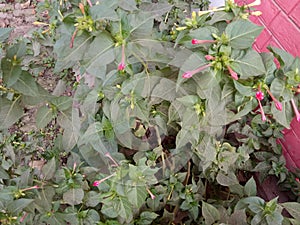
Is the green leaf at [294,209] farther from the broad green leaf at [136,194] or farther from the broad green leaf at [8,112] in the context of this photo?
the broad green leaf at [8,112]

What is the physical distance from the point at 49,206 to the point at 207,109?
60cm

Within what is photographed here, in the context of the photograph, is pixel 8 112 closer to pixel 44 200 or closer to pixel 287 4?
pixel 44 200

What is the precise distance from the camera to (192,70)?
2.53ft

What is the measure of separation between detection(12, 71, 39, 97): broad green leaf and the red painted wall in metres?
1.07

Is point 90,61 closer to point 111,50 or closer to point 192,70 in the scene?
point 111,50

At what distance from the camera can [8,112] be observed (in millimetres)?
943

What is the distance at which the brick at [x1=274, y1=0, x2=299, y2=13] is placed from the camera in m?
1.44

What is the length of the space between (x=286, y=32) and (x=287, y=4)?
0.38ft

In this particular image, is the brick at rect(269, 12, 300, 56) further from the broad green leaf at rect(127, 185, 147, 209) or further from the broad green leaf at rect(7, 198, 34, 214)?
the broad green leaf at rect(7, 198, 34, 214)

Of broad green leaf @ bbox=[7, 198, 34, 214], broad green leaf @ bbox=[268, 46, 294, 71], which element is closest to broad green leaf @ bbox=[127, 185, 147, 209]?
broad green leaf @ bbox=[7, 198, 34, 214]

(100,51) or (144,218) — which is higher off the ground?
(100,51)

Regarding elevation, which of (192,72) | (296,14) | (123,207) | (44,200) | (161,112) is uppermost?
(296,14)

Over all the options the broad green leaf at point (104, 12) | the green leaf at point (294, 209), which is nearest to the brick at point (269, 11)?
the green leaf at point (294, 209)

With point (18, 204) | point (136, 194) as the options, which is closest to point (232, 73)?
point (136, 194)
